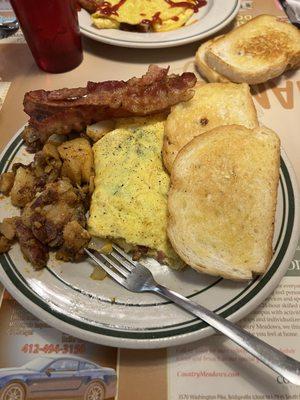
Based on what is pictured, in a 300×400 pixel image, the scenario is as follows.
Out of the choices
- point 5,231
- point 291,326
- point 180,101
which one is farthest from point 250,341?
point 180,101

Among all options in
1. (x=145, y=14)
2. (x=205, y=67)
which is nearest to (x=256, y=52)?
(x=205, y=67)

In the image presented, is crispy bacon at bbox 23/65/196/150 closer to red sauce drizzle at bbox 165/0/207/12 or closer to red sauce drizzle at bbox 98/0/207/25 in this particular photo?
red sauce drizzle at bbox 98/0/207/25

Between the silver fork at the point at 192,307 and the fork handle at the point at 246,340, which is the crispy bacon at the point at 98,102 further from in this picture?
the fork handle at the point at 246,340

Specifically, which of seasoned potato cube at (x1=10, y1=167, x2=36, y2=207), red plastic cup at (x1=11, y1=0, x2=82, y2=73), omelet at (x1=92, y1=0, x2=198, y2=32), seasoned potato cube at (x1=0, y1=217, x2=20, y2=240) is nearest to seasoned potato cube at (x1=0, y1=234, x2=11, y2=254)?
seasoned potato cube at (x1=0, y1=217, x2=20, y2=240)

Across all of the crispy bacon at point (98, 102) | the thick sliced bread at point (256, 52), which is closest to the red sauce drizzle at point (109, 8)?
the thick sliced bread at point (256, 52)

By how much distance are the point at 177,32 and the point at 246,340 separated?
81.5 inches

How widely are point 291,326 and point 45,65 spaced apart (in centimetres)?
220

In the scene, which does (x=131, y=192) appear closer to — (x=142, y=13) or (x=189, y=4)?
(x=142, y=13)

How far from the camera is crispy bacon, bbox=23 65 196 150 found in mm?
1773

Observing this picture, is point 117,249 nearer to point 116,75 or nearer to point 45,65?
point 116,75

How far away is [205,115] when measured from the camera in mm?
1817

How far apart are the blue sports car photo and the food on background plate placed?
2.21 m

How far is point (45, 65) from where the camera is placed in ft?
8.36

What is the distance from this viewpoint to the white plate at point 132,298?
1.26 m
